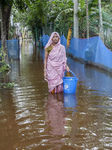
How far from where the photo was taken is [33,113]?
492 centimetres

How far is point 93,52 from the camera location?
12.7 metres

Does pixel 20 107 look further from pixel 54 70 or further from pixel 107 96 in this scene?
pixel 107 96

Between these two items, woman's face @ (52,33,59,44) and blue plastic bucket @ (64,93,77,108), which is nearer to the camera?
blue plastic bucket @ (64,93,77,108)

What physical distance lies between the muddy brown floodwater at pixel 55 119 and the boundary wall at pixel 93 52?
3442 mm

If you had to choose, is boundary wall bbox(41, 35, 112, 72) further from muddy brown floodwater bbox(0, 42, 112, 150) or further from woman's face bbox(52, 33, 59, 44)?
woman's face bbox(52, 33, 59, 44)

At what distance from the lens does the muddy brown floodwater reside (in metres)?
3.51

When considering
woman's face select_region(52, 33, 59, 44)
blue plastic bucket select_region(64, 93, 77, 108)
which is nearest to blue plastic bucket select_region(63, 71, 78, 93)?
blue plastic bucket select_region(64, 93, 77, 108)

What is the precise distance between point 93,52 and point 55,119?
8636 mm

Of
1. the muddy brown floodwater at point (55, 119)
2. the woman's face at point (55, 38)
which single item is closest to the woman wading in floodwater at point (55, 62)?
the woman's face at point (55, 38)

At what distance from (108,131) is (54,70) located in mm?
2988

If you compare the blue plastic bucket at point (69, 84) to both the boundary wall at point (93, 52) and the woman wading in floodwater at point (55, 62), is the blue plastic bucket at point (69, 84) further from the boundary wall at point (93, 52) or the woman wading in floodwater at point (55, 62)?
the boundary wall at point (93, 52)

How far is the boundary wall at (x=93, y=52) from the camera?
1063 cm

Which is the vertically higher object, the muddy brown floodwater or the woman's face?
the woman's face

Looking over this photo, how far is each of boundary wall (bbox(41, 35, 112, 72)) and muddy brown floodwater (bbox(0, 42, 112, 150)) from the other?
3442 millimetres
